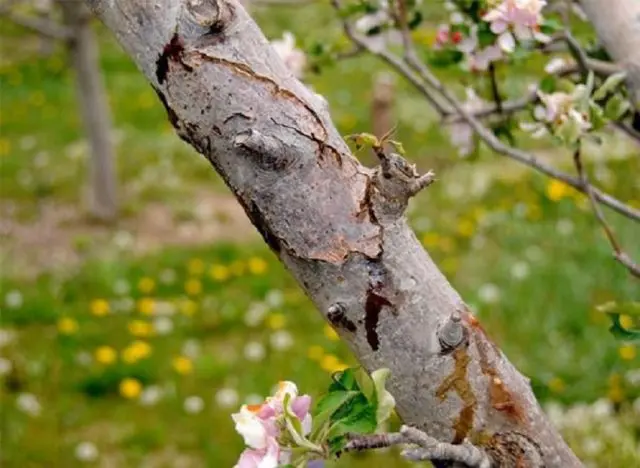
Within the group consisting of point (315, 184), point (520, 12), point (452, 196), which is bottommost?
point (452, 196)

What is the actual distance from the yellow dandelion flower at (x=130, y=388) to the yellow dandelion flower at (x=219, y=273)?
1.13m

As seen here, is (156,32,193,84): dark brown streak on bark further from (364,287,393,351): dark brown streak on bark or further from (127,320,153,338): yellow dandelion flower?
(127,320,153,338): yellow dandelion flower

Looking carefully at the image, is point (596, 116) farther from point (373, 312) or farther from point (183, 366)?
point (183, 366)

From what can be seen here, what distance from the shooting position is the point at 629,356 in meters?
4.07

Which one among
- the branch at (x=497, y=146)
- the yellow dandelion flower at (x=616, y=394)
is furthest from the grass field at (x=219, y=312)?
the branch at (x=497, y=146)

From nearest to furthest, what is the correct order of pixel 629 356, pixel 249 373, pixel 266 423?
pixel 266 423, pixel 629 356, pixel 249 373

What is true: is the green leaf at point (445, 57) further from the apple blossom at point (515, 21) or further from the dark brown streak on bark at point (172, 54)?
the dark brown streak on bark at point (172, 54)

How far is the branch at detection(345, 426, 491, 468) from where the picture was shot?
77 centimetres

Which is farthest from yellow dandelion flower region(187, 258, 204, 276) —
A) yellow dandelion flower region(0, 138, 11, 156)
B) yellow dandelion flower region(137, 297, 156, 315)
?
yellow dandelion flower region(0, 138, 11, 156)

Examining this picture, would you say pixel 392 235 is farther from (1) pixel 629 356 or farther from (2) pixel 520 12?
(1) pixel 629 356

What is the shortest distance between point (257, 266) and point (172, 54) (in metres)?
4.68

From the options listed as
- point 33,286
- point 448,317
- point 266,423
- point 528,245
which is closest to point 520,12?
point 448,317

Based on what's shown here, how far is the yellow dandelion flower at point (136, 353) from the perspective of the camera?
4520 mm

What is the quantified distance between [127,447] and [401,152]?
3.27 metres
